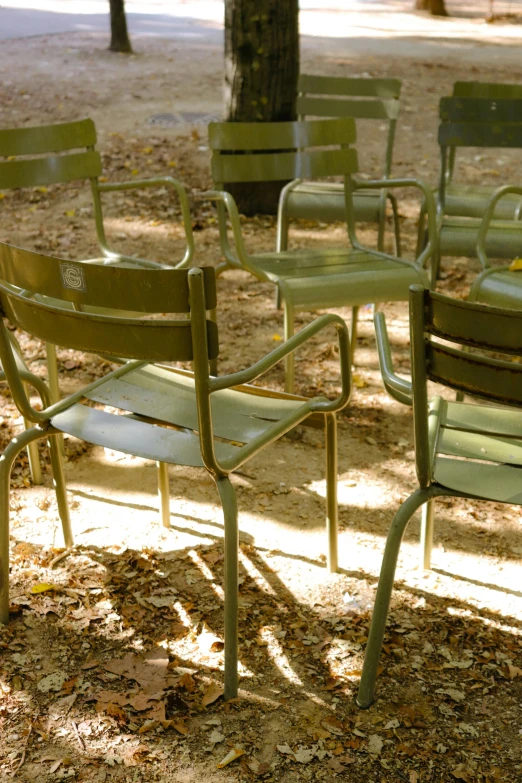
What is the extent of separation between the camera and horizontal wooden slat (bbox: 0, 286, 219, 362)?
1781 millimetres

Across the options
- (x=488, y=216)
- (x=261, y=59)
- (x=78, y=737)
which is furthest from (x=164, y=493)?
(x=261, y=59)

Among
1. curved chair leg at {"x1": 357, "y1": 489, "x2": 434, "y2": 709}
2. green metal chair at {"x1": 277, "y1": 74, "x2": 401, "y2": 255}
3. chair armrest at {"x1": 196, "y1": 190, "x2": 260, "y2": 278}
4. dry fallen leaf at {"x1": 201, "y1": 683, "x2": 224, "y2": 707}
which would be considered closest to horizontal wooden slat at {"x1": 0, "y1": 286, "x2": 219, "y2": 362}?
curved chair leg at {"x1": 357, "y1": 489, "x2": 434, "y2": 709}

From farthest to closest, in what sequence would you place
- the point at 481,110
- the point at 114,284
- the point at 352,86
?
the point at 352,86, the point at 481,110, the point at 114,284

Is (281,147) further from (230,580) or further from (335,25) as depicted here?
(335,25)

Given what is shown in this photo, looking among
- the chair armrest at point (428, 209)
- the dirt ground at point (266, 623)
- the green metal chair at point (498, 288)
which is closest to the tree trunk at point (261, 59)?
the dirt ground at point (266, 623)

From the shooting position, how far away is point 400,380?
81.0 inches

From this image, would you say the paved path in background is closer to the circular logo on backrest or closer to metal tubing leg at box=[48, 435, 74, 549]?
metal tubing leg at box=[48, 435, 74, 549]

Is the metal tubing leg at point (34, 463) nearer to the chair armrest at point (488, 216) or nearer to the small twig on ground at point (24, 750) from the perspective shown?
the small twig on ground at point (24, 750)

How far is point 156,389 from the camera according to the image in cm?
242

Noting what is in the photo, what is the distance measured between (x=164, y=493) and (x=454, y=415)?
3.20 feet

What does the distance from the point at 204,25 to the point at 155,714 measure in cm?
1466

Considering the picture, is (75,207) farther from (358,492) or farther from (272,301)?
(358,492)

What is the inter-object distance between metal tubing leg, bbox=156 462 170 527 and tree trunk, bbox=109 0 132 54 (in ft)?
31.6

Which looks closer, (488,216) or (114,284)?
(114,284)
